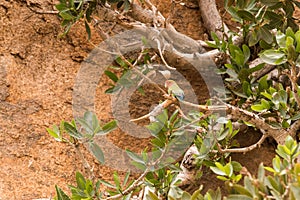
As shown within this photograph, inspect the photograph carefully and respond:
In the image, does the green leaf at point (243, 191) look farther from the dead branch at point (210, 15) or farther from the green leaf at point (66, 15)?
the dead branch at point (210, 15)

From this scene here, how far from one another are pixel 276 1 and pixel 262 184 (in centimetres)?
54

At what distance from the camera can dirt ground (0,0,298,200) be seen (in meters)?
1.41

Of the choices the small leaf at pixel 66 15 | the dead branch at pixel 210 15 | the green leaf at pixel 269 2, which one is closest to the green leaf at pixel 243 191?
the green leaf at pixel 269 2

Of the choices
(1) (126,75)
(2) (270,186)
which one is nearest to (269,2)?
(1) (126,75)

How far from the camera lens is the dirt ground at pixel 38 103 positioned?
141 centimetres

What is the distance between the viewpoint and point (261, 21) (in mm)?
1293

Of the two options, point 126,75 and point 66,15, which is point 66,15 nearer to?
point 66,15

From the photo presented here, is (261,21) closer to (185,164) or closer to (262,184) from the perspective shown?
(185,164)

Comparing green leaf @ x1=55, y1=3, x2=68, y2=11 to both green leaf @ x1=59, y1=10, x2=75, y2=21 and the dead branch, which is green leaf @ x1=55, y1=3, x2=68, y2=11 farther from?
the dead branch

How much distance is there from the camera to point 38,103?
4.91 feet

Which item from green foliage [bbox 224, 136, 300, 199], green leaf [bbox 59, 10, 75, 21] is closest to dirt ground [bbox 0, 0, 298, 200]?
green leaf [bbox 59, 10, 75, 21]

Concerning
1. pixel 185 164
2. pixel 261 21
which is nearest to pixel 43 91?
pixel 185 164

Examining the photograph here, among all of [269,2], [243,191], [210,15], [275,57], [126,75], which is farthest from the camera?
[210,15]

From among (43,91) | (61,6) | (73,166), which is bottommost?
(73,166)
